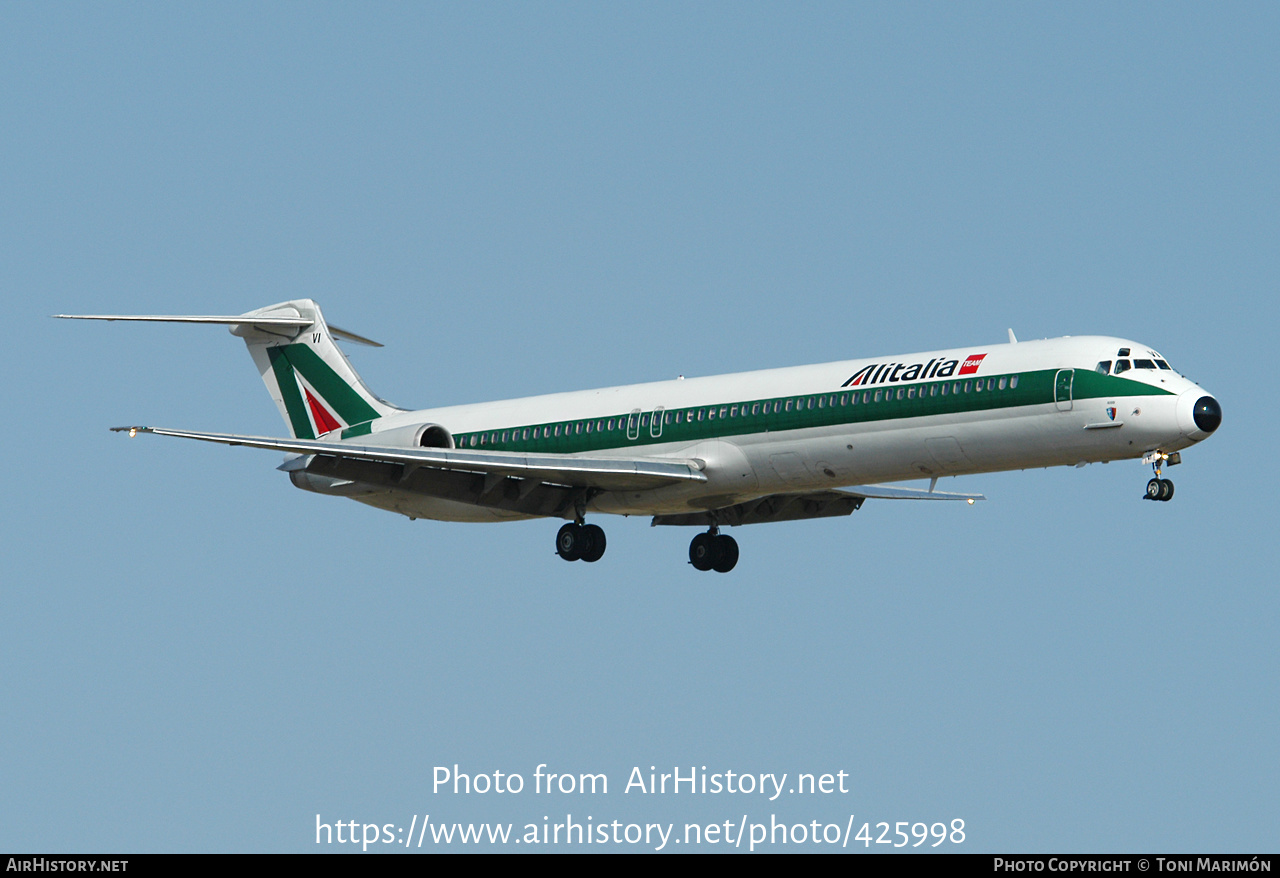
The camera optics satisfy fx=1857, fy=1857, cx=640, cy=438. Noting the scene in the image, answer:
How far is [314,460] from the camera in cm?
3300

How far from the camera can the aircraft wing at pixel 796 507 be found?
35.7 metres

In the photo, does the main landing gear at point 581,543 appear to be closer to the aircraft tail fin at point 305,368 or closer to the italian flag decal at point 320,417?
the aircraft tail fin at point 305,368

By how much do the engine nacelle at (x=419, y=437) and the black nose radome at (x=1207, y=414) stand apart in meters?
14.4

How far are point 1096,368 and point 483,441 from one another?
12.4 meters

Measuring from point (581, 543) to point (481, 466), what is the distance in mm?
2699

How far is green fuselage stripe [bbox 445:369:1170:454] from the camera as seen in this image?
2927 cm

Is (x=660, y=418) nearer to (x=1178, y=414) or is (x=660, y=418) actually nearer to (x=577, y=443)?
(x=577, y=443)

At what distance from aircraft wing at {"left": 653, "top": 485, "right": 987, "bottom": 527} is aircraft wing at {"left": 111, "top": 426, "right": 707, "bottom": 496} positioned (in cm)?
301

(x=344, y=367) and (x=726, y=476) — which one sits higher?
(x=344, y=367)

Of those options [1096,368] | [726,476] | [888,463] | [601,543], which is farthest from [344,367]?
[1096,368]

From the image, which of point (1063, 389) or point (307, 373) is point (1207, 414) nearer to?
point (1063, 389)

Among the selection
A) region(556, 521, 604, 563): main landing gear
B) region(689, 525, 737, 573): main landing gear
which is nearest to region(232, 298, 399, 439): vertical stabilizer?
region(556, 521, 604, 563): main landing gear

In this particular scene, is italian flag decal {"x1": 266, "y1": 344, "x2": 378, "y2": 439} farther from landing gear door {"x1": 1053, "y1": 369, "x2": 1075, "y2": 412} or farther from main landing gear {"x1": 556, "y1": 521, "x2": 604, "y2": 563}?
landing gear door {"x1": 1053, "y1": 369, "x2": 1075, "y2": 412}

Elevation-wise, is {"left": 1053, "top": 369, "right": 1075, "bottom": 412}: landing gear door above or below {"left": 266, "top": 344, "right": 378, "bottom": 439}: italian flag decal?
below
